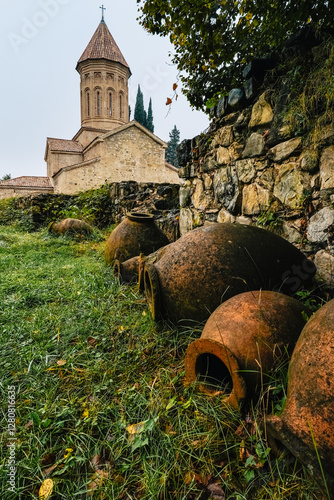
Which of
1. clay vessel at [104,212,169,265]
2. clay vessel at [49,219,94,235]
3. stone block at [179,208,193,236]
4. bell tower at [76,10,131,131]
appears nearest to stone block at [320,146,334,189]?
stone block at [179,208,193,236]

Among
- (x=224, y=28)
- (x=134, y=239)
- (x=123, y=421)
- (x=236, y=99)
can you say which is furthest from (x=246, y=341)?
(x=224, y=28)

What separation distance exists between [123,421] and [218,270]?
107 centimetres

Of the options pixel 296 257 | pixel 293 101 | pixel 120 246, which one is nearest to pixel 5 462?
pixel 296 257

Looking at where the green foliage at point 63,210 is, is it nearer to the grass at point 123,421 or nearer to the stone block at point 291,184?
the grass at point 123,421

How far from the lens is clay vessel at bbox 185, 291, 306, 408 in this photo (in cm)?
128

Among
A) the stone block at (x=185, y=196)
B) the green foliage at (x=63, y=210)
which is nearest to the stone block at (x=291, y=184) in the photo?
the stone block at (x=185, y=196)

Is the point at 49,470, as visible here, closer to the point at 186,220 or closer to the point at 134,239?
the point at 134,239

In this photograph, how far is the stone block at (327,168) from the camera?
200 cm

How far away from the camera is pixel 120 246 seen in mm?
3945

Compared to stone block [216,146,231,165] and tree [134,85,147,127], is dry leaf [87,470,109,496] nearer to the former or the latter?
stone block [216,146,231,165]

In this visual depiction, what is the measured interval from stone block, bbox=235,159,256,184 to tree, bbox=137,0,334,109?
1214 millimetres

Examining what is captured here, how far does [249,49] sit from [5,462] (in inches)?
191

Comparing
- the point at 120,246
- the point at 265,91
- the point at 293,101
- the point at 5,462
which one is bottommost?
the point at 5,462

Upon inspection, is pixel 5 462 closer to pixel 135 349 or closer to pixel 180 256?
pixel 135 349
